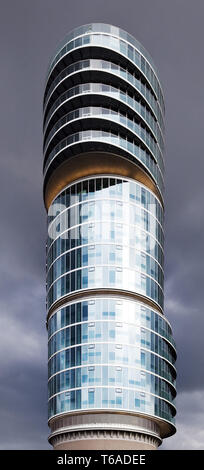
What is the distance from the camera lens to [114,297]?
124188 millimetres

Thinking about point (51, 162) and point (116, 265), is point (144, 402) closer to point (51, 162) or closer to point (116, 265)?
point (116, 265)

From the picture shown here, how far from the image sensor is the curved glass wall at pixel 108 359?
120m

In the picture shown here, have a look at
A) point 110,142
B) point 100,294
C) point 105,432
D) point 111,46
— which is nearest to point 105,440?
point 105,432

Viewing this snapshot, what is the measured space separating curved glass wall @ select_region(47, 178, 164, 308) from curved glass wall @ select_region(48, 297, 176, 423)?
13.1 ft

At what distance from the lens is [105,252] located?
126 m

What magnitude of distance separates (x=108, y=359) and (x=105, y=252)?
19.1m

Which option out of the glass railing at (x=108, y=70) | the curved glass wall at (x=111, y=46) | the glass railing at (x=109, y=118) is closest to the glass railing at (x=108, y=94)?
the glass railing at (x=109, y=118)

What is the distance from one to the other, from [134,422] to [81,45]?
6809cm

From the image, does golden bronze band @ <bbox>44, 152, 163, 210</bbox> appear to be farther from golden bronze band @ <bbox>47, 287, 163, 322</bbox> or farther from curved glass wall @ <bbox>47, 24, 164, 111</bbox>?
golden bronze band @ <bbox>47, 287, 163, 322</bbox>

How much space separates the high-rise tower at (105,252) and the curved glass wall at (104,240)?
19 centimetres

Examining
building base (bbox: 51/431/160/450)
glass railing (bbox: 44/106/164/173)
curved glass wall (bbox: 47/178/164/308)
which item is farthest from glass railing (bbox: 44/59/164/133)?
building base (bbox: 51/431/160/450)

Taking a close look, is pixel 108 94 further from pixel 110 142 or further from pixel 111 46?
pixel 111 46

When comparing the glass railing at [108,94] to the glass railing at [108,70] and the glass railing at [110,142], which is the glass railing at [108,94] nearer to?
the glass railing at [108,70]
